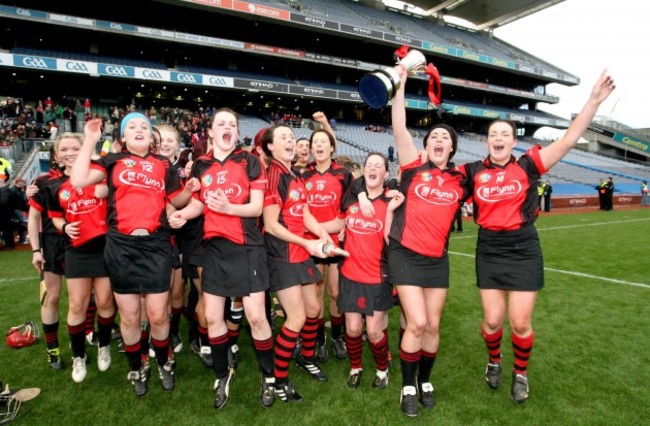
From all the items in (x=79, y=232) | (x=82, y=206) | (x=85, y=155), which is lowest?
(x=79, y=232)

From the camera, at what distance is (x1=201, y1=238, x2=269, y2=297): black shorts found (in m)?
3.23

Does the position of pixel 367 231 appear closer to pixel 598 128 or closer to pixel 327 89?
pixel 327 89

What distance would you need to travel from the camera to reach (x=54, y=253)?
3.96 meters

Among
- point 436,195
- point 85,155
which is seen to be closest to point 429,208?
point 436,195

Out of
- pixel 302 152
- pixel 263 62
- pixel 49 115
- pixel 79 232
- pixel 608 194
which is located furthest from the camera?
pixel 263 62

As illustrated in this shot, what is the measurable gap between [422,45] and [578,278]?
32439 mm

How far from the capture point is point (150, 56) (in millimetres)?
28219

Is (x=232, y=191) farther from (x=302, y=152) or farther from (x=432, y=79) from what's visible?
(x=432, y=79)

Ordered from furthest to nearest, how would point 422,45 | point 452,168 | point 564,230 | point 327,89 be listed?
point 422,45, point 327,89, point 564,230, point 452,168

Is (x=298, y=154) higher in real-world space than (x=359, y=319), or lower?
higher

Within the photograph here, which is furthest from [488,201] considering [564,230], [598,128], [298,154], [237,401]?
[598,128]

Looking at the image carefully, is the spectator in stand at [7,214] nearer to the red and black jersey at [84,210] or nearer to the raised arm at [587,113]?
the red and black jersey at [84,210]

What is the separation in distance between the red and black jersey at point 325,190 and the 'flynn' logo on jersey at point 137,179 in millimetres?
1532

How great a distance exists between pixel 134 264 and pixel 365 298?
1.92m
